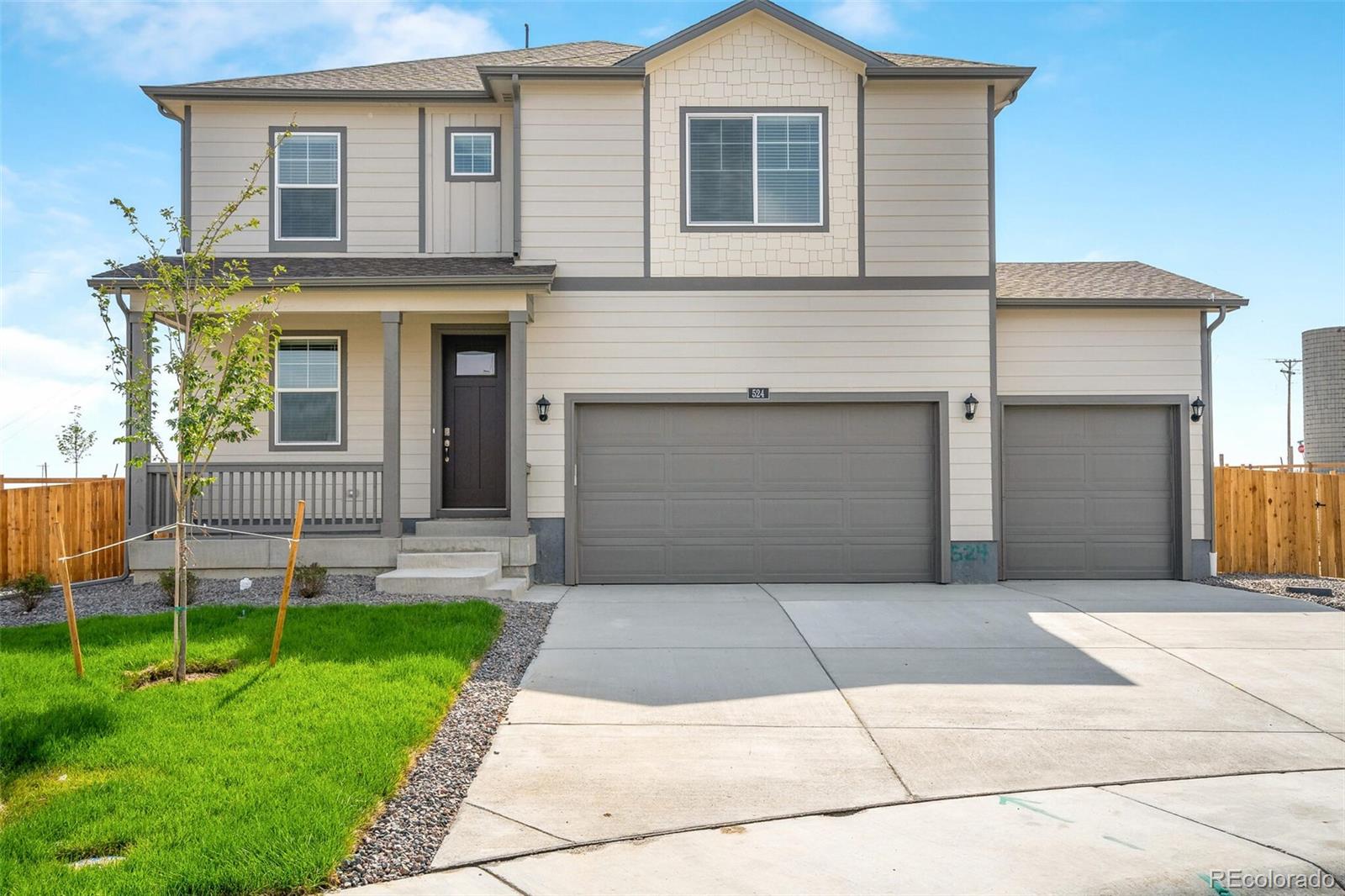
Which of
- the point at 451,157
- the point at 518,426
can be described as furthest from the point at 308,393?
the point at 451,157

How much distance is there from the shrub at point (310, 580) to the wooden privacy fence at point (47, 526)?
11.1ft

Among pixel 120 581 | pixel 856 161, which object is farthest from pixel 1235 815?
pixel 120 581

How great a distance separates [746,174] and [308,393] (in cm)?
630

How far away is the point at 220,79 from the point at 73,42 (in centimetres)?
277

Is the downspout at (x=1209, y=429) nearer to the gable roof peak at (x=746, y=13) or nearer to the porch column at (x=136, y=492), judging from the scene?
the gable roof peak at (x=746, y=13)

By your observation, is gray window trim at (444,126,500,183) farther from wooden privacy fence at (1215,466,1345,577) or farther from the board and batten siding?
wooden privacy fence at (1215,466,1345,577)

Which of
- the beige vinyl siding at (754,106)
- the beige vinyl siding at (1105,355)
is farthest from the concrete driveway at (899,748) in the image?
the beige vinyl siding at (754,106)

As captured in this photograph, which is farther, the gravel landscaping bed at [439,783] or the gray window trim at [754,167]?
the gray window trim at [754,167]

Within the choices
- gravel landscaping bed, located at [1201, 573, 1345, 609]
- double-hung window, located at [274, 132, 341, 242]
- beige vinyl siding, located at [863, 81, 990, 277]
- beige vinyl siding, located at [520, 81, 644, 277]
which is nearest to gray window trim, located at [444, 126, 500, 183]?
beige vinyl siding, located at [520, 81, 644, 277]

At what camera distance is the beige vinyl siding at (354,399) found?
36.7 feet

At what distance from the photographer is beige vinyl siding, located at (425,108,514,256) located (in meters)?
11.6

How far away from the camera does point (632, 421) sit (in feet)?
35.9

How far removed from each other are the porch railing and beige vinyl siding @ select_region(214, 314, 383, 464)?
0.84 feet

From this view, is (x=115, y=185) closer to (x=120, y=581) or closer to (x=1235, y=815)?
(x=120, y=581)
